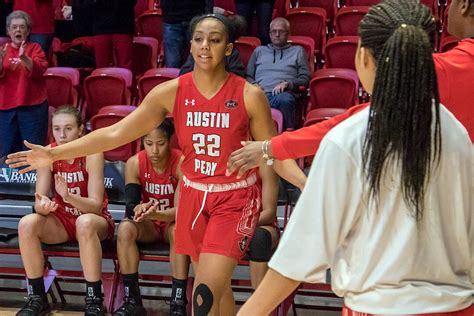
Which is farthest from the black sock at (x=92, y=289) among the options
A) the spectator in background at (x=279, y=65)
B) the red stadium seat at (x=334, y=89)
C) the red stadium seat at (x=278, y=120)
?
the red stadium seat at (x=334, y=89)

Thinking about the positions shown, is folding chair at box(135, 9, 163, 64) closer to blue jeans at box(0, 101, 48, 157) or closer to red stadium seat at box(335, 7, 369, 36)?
red stadium seat at box(335, 7, 369, 36)

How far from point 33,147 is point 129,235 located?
69.1 inches

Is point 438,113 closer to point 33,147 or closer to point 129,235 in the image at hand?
point 33,147

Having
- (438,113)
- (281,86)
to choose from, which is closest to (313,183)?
(438,113)

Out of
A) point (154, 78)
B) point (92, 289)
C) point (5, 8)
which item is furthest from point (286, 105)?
point (5, 8)

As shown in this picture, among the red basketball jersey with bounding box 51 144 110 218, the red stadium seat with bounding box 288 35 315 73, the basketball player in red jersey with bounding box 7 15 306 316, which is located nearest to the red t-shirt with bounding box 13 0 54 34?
the red stadium seat with bounding box 288 35 315 73

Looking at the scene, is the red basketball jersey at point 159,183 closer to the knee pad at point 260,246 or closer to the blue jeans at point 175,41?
the knee pad at point 260,246

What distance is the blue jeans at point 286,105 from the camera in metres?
Answer: 7.19

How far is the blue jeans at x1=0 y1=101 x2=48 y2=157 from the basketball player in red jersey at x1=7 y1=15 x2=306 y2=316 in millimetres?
3129

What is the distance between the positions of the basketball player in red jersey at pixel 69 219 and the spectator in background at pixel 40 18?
9.87 ft

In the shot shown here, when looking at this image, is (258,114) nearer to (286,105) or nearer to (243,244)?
(243,244)

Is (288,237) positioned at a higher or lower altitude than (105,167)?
higher

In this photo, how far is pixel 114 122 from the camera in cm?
700

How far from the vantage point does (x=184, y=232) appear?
4.46 m
